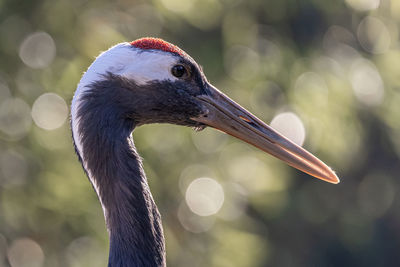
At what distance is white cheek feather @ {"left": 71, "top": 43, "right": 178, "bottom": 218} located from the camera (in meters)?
3.21

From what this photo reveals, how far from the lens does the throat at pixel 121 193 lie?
10.4 ft

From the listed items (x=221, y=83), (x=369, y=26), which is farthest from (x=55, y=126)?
(x=369, y=26)

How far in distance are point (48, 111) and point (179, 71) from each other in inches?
113

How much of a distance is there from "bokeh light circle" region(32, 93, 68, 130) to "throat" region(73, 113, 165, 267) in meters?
2.82

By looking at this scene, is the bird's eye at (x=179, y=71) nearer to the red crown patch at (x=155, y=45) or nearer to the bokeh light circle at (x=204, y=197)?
the red crown patch at (x=155, y=45)

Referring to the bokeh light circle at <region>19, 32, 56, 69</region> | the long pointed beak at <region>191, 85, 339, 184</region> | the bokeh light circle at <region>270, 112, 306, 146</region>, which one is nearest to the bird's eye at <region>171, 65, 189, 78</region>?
the long pointed beak at <region>191, 85, 339, 184</region>

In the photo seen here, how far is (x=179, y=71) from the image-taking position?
3311mm

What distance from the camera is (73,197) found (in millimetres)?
5930

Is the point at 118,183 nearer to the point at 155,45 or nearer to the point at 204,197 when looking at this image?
the point at 155,45

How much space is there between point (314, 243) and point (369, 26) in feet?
14.3

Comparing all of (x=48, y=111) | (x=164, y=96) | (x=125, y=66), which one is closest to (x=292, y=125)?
(x=48, y=111)

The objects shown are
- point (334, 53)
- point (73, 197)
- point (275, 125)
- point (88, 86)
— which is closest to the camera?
point (88, 86)

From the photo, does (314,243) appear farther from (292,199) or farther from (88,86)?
(88,86)

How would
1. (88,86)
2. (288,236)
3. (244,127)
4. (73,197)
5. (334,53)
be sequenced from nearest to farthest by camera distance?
(88,86)
(244,127)
(73,197)
(334,53)
(288,236)
